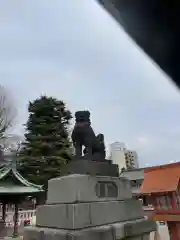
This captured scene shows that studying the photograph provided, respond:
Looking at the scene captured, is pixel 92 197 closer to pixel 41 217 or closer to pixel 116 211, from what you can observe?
pixel 116 211

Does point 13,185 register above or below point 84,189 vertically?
above

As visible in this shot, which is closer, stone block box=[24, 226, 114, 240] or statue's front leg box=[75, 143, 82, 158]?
stone block box=[24, 226, 114, 240]

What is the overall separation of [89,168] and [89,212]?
797 millimetres

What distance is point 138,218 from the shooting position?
439cm

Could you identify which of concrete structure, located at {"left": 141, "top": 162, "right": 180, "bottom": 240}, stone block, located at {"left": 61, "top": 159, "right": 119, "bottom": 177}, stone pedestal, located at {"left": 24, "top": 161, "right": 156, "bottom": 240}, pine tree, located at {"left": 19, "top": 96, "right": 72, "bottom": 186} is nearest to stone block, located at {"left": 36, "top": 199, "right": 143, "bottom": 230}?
stone pedestal, located at {"left": 24, "top": 161, "right": 156, "bottom": 240}

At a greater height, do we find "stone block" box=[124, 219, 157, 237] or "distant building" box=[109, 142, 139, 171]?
"distant building" box=[109, 142, 139, 171]

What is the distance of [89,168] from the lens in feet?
13.6

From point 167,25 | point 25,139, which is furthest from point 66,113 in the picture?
point 167,25

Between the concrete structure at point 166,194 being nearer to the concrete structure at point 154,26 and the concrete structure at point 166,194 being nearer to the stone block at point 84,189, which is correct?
the stone block at point 84,189

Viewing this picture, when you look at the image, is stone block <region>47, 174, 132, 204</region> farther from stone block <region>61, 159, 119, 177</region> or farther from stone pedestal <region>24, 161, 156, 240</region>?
stone block <region>61, 159, 119, 177</region>

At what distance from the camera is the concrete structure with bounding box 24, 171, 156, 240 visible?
344 cm

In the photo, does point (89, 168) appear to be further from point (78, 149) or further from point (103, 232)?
point (103, 232)

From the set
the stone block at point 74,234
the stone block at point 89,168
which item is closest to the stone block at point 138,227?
the stone block at point 74,234

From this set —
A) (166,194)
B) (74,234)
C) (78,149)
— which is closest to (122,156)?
(166,194)
